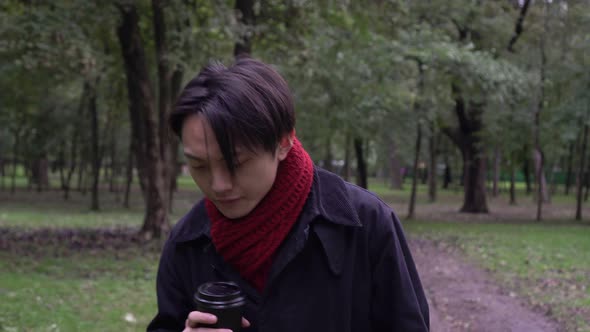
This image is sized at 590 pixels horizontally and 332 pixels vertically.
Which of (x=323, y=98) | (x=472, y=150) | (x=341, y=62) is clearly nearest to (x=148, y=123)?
(x=341, y=62)

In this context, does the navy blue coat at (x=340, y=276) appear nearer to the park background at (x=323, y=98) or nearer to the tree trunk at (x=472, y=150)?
the park background at (x=323, y=98)

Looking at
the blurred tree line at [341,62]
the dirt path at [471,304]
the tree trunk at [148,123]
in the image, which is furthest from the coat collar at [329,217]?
the tree trunk at [148,123]

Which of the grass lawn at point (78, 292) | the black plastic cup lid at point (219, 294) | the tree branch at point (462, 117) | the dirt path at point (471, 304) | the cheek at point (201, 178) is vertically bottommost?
the grass lawn at point (78, 292)

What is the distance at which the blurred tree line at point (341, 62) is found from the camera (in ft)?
34.6

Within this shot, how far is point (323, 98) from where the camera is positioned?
1702 centimetres

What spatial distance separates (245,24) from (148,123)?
285 centimetres

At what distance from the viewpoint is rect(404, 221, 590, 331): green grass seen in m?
7.39

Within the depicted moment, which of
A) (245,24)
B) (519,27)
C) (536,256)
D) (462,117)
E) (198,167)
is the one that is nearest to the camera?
(198,167)

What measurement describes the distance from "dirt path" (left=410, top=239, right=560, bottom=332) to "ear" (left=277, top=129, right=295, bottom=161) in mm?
5151

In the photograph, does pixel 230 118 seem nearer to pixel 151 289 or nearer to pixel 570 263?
pixel 151 289

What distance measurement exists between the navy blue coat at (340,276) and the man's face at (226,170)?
0.52ft

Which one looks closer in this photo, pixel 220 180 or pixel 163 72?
pixel 220 180

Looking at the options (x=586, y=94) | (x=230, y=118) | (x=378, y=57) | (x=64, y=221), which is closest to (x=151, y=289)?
(x=230, y=118)

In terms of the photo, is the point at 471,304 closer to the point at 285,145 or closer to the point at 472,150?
the point at 285,145
